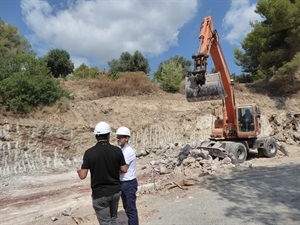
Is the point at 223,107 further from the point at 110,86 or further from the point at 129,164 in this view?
the point at 110,86

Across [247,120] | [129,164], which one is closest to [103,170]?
[129,164]

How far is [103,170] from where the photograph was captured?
418 cm

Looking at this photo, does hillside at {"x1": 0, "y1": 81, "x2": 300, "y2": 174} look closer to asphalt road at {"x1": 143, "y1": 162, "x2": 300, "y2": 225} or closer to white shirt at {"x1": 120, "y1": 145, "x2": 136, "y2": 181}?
asphalt road at {"x1": 143, "y1": 162, "x2": 300, "y2": 225}

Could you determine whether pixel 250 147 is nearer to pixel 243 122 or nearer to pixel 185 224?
pixel 243 122

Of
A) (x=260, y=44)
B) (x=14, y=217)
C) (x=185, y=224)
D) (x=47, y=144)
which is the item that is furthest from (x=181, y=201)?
(x=260, y=44)

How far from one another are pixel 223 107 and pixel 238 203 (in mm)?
6076

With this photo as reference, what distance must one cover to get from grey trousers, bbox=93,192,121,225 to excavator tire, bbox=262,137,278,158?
10.1 m

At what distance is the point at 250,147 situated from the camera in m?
13.2

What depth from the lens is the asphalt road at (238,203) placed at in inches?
230

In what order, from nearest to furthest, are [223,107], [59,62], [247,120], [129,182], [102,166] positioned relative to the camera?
[102,166] < [129,182] < [223,107] < [247,120] < [59,62]

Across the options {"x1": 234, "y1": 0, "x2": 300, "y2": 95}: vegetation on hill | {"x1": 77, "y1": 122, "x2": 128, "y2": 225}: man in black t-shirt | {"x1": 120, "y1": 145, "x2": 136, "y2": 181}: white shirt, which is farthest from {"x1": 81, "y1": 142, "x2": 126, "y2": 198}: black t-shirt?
{"x1": 234, "y1": 0, "x2": 300, "y2": 95}: vegetation on hill

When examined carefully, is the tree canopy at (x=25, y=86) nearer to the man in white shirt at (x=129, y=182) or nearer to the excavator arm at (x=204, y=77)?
the excavator arm at (x=204, y=77)

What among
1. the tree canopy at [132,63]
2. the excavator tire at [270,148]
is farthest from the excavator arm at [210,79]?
the tree canopy at [132,63]

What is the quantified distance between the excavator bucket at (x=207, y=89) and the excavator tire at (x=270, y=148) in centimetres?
420
